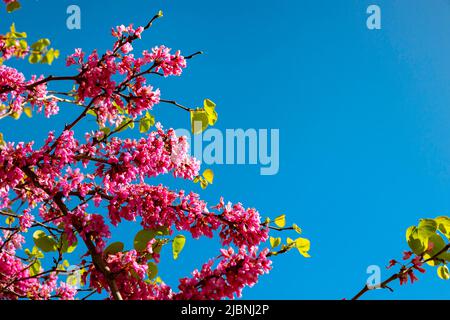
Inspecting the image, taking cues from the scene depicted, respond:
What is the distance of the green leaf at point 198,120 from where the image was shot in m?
4.11

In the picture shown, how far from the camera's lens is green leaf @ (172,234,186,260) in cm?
364

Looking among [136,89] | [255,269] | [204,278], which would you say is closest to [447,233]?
[255,269]

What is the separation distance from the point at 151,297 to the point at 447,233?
178 centimetres

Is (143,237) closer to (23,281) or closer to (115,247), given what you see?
(115,247)

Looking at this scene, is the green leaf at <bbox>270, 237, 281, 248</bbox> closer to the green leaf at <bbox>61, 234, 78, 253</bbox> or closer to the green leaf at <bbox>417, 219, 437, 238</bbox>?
the green leaf at <bbox>417, 219, 437, 238</bbox>

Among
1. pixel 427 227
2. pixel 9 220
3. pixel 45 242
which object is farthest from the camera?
pixel 9 220

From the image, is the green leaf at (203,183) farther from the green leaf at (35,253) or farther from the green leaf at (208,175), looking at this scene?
the green leaf at (35,253)

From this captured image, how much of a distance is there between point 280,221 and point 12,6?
2.44 m

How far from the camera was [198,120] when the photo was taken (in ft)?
13.6

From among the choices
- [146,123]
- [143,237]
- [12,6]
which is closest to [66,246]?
[143,237]

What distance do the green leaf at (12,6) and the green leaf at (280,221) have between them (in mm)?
2375

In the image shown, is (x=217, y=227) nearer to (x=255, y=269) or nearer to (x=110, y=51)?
(x=255, y=269)
